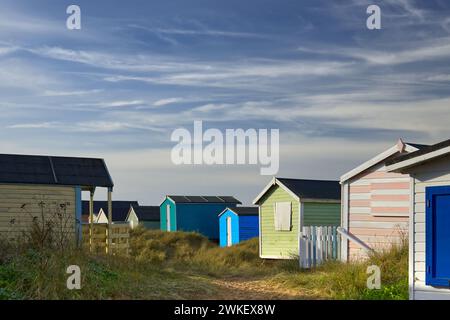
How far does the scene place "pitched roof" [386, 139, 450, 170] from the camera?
10.7m

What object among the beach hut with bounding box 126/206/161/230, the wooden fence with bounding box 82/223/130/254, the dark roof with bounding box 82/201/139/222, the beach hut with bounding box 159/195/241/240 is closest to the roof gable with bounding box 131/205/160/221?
the beach hut with bounding box 126/206/161/230

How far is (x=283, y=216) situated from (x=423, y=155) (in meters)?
13.5

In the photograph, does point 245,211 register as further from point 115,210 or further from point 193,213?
point 115,210

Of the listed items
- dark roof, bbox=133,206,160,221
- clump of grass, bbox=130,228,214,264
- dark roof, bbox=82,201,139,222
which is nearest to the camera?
clump of grass, bbox=130,228,214,264

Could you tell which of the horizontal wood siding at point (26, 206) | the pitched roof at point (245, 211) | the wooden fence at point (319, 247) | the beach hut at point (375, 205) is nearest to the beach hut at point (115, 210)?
the pitched roof at point (245, 211)

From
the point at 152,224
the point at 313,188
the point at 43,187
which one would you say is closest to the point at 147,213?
the point at 152,224

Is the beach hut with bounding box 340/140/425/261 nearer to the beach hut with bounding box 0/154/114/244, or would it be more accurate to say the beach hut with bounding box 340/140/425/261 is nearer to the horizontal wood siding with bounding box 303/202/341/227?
the horizontal wood siding with bounding box 303/202/341/227

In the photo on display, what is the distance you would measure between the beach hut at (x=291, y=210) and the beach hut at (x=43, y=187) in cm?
654

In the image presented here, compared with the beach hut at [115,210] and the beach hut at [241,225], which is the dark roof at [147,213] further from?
the beach hut at [241,225]

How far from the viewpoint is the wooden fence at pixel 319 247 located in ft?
59.7

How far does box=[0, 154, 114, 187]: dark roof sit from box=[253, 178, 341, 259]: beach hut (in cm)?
651
